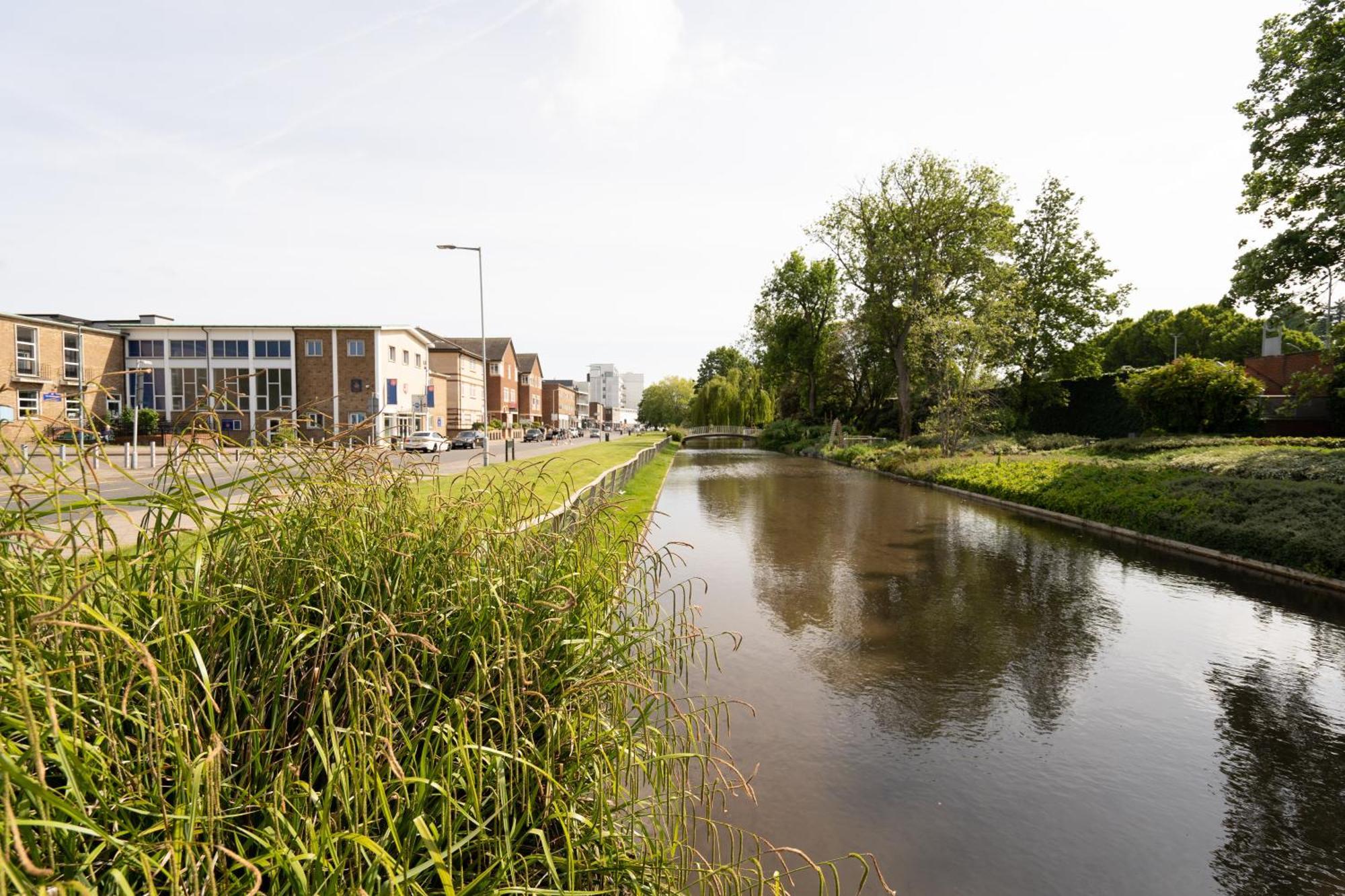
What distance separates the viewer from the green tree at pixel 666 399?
124750 mm

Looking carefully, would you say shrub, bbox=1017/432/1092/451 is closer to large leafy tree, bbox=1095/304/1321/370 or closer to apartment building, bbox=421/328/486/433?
large leafy tree, bbox=1095/304/1321/370

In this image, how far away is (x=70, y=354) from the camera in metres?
38.7

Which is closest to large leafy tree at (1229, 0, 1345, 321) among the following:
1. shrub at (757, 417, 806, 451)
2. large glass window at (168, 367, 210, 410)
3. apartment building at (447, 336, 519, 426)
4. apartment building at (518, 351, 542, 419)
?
shrub at (757, 417, 806, 451)

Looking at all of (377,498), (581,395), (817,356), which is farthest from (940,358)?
(581,395)

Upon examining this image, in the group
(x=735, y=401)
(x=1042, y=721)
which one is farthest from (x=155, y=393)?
(x=1042, y=721)

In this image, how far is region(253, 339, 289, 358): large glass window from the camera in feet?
151

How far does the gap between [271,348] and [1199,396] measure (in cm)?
5120

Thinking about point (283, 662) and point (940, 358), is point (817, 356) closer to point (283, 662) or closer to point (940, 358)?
point (940, 358)

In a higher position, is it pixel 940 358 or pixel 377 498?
pixel 940 358

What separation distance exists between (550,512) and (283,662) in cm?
285

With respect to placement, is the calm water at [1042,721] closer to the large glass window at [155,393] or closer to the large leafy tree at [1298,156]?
the large leafy tree at [1298,156]

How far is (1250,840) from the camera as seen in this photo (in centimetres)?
418

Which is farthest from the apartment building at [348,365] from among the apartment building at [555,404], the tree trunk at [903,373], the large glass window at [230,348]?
the apartment building at [555,404]

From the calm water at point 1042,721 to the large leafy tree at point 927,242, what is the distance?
2874cm
